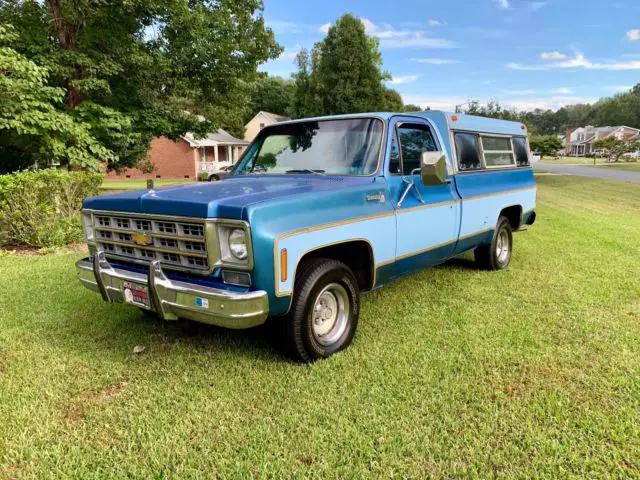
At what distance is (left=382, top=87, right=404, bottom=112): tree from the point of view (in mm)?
44719

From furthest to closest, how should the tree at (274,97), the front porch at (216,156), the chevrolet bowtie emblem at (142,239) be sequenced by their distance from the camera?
the tree at (274,97) < the front porch at (216,156) < the chevrolet bowtie emblem at (142,239)

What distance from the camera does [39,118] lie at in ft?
27.4

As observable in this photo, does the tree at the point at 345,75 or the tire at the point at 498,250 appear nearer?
the tire at the point at 498,250

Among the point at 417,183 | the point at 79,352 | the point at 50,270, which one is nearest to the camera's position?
the point at 79,352

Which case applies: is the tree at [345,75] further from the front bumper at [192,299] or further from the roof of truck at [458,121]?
the front bumper at [192,299]

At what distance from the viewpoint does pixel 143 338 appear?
4234mm

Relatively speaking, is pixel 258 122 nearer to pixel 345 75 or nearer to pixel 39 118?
pixel 345 75

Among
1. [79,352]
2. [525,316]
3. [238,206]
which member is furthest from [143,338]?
[525,316]

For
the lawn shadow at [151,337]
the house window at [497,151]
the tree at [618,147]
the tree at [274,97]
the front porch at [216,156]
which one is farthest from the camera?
the tree at [274,97]

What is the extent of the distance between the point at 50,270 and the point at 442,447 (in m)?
6.03

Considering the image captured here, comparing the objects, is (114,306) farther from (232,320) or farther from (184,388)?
(232,320)

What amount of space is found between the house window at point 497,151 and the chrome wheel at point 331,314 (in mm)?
3338

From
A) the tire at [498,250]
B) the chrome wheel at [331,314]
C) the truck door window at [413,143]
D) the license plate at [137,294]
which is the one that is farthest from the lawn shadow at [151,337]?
the tire at [498,250]

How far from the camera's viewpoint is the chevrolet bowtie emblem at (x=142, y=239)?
3.55m
